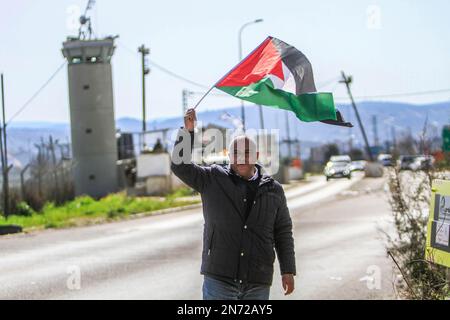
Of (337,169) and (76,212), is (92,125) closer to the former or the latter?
(337,169)

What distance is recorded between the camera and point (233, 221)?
546 cm

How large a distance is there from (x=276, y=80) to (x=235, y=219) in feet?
5.08

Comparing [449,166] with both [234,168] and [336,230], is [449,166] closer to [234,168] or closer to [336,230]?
[234,168]

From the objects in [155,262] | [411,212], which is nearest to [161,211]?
[155,262]

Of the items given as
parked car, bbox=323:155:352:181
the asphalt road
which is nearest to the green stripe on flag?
the asphalt road

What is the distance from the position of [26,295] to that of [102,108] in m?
32.2

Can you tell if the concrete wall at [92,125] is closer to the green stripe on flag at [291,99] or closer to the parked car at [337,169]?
the parked car at [337,169]

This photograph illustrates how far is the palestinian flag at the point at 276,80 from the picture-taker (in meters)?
6.43

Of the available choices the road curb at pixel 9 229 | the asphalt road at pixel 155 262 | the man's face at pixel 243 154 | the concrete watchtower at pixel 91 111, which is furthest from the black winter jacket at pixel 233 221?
the concrete watchtower at pixel 91 111

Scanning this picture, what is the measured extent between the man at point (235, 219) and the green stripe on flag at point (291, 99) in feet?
3.00

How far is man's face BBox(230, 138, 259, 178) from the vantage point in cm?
549

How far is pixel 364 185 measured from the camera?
137 feet

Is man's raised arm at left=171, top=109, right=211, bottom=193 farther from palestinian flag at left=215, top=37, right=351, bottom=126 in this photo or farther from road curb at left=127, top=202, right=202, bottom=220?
road curb at left=127, top=202, right=202, bottom=220

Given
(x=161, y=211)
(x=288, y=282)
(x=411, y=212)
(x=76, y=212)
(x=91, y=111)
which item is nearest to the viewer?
(x=288, y=282)
